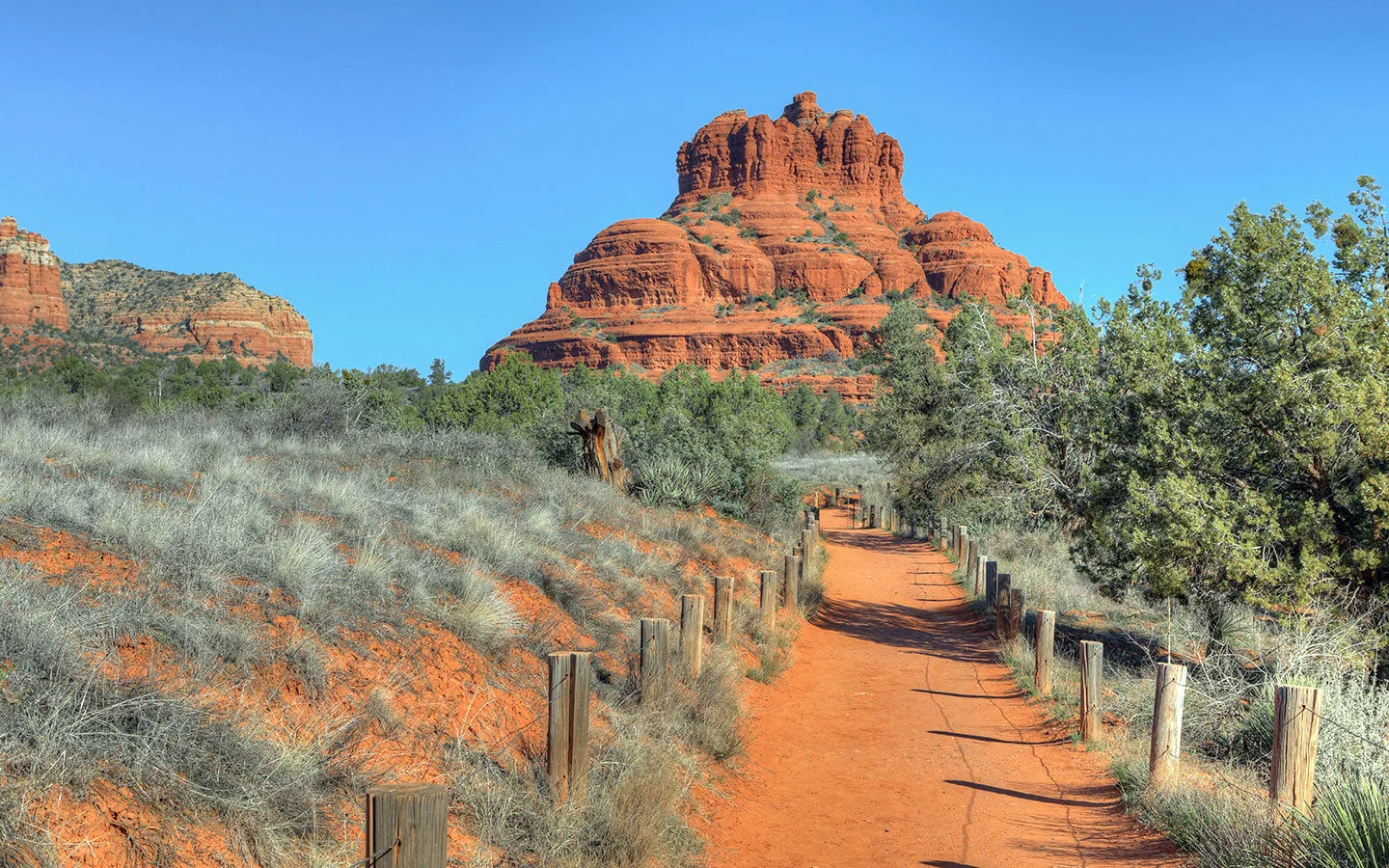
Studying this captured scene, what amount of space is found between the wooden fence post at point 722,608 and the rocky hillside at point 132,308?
8064cm

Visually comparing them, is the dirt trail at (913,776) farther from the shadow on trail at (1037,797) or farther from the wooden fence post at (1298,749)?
the wooden fence post at (1298,749)

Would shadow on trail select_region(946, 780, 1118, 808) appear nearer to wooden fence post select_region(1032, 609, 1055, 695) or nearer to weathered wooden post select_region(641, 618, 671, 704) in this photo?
weathered wooden post select_region(641, 618, 671, 704)

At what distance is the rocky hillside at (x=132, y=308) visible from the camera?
86.6m

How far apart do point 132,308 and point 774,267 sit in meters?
85.5

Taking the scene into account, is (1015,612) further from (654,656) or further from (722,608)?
(654,656)

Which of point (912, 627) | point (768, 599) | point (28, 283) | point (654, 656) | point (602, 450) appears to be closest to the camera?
point (654, 656)

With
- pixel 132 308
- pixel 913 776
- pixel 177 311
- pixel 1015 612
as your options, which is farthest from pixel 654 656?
pixel 132 308

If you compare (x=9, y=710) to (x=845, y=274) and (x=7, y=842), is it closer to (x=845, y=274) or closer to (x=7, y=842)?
(x=7, y=842)

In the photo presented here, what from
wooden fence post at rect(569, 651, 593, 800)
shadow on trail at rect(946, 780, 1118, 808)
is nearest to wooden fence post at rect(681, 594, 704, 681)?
shadow on trail at rect(946, 780, 1118, 808)

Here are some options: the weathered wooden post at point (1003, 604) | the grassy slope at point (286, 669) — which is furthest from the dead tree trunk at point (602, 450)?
the weathered wooden post at point (1003, 604)

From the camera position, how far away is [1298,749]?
18.0ft

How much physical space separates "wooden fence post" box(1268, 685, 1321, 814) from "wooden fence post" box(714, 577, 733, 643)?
5870 millimetres

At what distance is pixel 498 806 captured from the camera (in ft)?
17.5

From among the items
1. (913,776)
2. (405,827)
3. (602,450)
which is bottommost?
(913,776)
